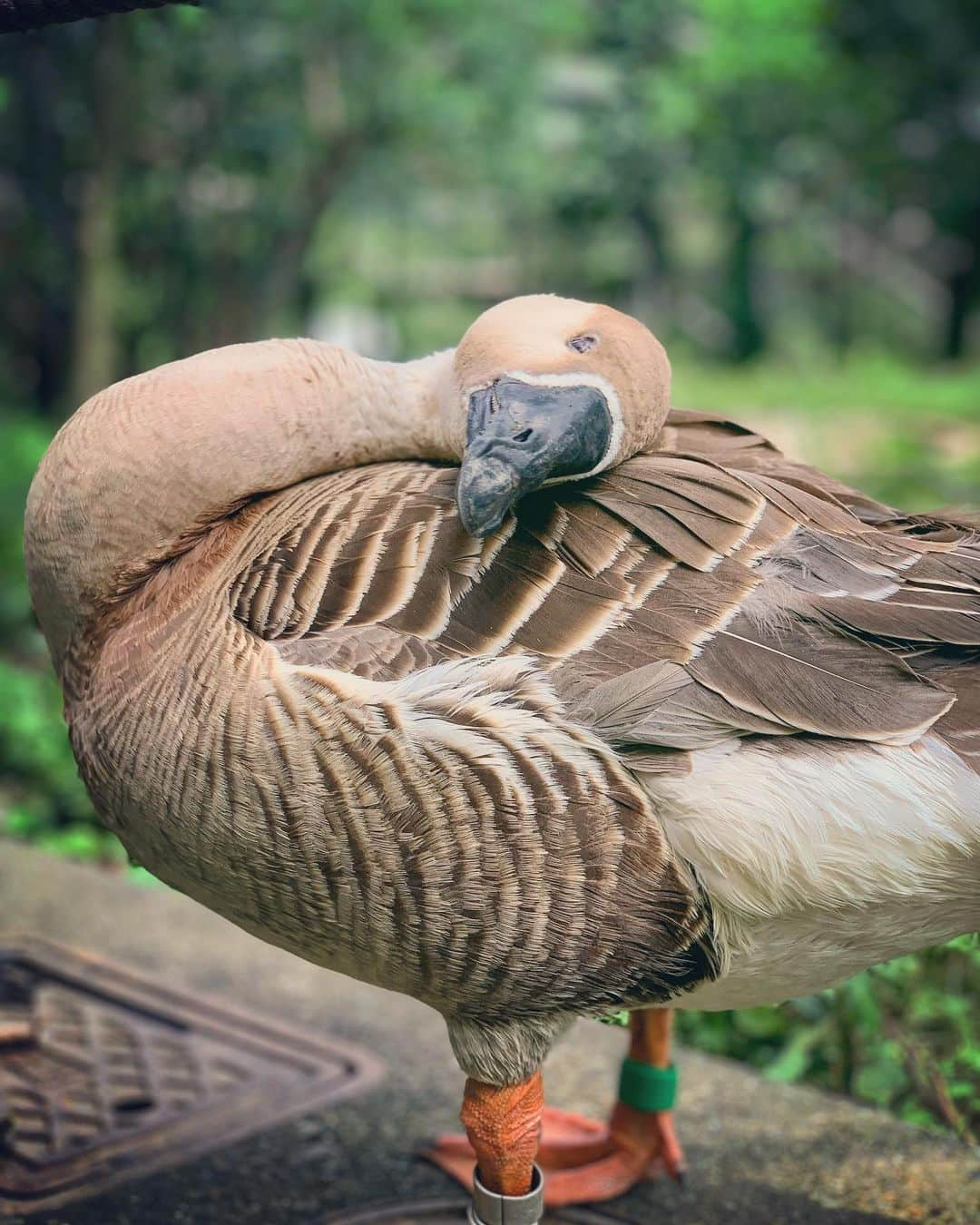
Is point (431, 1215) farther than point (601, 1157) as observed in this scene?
No

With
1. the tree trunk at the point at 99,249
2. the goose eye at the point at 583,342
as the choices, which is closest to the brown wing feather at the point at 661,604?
the goose eye at the point at 583,342

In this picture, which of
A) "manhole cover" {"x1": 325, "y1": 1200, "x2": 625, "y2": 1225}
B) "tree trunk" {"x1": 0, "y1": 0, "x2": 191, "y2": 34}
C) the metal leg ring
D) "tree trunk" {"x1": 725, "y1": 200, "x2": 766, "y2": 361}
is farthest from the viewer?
"tree trunk" {"x1": 725, "y1": 200, "x2": 766, "y2": 361}

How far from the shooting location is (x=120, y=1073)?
3.30 meters

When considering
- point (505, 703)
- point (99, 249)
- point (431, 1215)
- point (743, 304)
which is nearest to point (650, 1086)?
point (431, 1215)

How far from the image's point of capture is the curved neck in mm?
2396

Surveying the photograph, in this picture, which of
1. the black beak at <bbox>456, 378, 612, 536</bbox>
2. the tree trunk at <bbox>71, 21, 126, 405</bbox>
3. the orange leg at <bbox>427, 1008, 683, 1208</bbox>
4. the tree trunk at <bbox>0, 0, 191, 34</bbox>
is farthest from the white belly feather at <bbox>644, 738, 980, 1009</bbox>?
the tree trunk at <bbox>71, 21, 126, 405</bbox>

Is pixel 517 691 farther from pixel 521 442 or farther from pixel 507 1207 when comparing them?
pixel 507 1207

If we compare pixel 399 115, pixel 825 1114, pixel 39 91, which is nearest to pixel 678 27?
pixel 399 115

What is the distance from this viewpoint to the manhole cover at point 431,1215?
110 inches

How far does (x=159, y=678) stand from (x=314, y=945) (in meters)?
0.55

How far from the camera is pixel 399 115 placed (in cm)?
983

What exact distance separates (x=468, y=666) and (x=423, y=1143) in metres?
1.55

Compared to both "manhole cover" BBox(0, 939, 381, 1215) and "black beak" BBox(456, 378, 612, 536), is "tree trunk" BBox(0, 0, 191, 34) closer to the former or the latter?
"black beak" BBox(456, 378, 612, 536)

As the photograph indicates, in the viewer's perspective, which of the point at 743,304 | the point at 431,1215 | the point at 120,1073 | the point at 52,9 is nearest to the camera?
the point at 52,9
